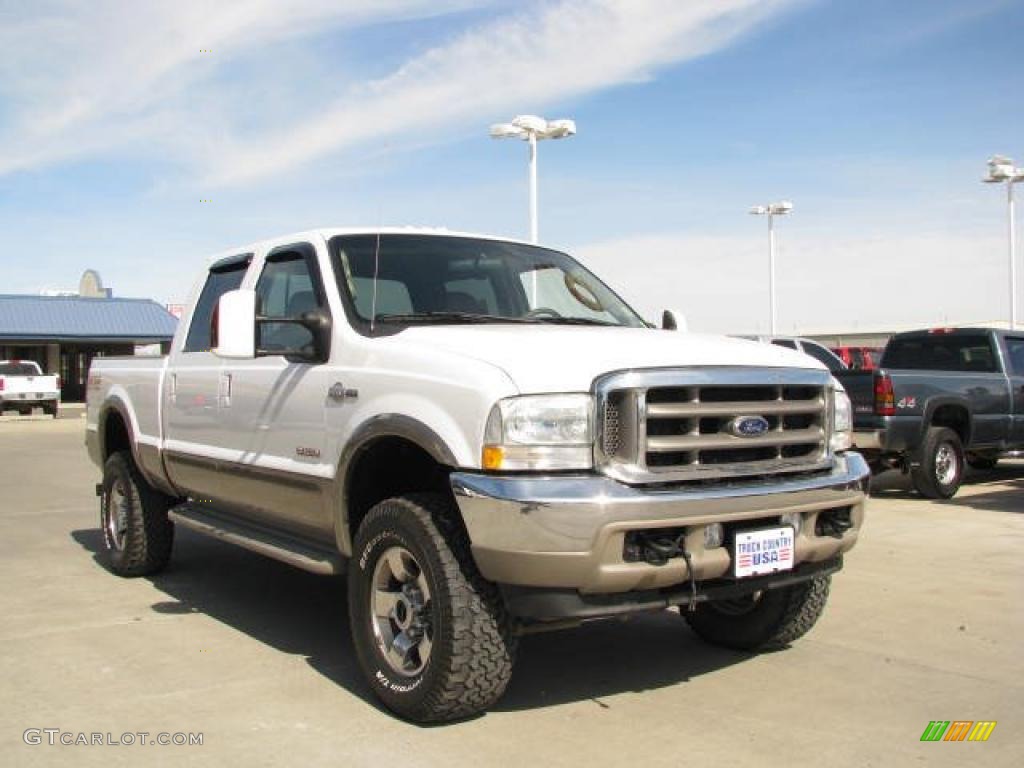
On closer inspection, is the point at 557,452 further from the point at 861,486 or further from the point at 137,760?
the point at 137,760

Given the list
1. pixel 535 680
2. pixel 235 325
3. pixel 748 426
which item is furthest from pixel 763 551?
pixel 235 325

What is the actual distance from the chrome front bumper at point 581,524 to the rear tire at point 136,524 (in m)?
3.81

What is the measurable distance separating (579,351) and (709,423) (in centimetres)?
60

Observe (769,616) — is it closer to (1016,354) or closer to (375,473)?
(375,473)

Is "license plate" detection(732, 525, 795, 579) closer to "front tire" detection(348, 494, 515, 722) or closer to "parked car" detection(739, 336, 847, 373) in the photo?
"front tire" detection(348, 494, 515, 722)

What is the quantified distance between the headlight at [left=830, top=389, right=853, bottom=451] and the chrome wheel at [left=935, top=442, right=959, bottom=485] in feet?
21.7

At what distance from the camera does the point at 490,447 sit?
375cm

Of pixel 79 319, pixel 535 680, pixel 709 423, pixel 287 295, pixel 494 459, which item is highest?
pixel 79 319

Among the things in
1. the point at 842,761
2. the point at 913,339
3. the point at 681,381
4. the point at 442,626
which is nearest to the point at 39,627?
the point at 442,626

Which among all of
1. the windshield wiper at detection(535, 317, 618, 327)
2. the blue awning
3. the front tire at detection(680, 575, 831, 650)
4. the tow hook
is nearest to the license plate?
the tow hook

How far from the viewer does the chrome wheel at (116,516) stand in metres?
7.09

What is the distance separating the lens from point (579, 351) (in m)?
3.95

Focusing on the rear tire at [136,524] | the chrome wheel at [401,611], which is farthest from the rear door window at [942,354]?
the chrome wheel at [401,611]

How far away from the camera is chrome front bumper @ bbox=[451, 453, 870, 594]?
3.61m
